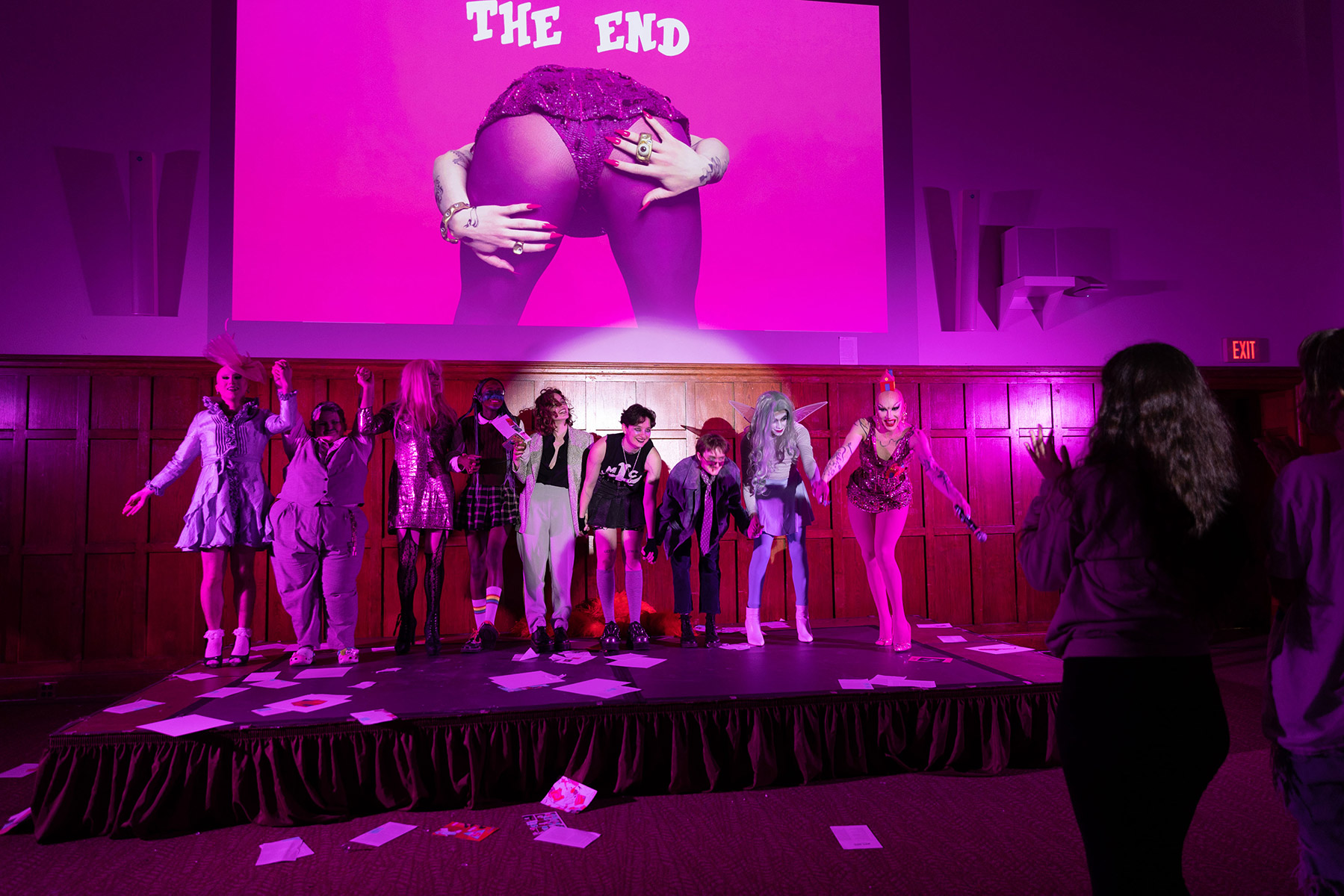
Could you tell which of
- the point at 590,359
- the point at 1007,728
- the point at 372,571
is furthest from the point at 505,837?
the point at 590,359

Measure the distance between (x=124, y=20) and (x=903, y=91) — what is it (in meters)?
5.81

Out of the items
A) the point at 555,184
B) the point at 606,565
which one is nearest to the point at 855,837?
the point at 606,565

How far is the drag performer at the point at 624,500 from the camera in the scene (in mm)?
A: 4715

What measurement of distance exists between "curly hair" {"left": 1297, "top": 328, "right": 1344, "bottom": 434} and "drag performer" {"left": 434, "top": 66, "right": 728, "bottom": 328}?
489cm

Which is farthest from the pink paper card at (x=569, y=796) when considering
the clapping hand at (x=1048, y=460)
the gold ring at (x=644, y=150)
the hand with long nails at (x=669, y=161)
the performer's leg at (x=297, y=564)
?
the gold ring at (x=644, y=150)

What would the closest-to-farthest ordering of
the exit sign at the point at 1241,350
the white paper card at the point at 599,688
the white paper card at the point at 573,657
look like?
1. the white paper card at the point at 599,688
2. the white paper card at the point at 573,657
3. the exit sign at the point at 1241,350

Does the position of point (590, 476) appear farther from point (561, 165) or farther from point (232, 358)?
point (561, 165)

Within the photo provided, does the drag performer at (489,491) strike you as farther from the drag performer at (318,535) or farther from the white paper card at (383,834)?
the white paper card at (383,834)

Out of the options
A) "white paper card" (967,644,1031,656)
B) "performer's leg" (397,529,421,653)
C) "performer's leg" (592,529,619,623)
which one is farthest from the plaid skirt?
"white paper card" (967,644,1031,656)

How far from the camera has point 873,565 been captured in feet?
15.2

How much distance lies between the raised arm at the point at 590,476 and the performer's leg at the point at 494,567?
18.8 inches

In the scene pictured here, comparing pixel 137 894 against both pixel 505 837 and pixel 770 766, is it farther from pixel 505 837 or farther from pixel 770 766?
pixel 770 766

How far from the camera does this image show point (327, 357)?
572cm

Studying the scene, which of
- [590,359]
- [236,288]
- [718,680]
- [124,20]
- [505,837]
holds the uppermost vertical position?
[124,20]
